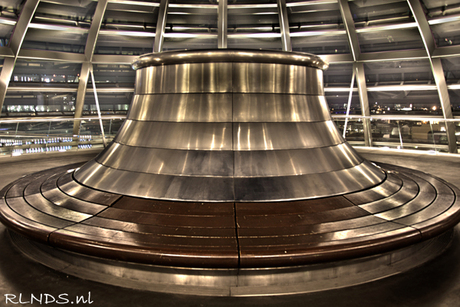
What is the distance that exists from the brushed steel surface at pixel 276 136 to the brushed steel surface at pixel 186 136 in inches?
5.1

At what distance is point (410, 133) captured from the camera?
29.8 ft

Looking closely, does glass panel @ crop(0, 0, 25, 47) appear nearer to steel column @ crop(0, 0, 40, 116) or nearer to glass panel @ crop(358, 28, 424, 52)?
steel column @ crop(0, 0, 40, 116)

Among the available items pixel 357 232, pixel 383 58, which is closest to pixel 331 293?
pixel 357 232

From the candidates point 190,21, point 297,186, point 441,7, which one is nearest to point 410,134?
point 441,7

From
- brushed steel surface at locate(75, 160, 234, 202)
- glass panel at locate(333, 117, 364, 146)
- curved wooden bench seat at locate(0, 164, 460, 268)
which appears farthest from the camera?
glass panel at locate(333, 117, 364, 146)

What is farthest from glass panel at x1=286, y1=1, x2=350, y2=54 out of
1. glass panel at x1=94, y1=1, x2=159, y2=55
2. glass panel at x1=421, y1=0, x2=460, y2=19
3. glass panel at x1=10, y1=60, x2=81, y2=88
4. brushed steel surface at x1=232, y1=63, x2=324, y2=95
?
brushed steel surface at x1=232, y1=63, x2=324, y2=95

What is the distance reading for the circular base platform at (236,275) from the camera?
7.21 feet

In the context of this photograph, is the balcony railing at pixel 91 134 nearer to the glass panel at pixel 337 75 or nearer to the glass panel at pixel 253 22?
the glass panel at pixel 337 75

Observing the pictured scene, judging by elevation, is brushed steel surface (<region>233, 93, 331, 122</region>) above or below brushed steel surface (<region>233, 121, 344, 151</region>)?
above

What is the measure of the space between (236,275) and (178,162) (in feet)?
5.07

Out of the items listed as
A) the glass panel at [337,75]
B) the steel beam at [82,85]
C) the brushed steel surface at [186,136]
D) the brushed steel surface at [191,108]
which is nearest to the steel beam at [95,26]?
the steel beam at [82,85]

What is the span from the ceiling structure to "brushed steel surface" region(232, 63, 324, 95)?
6.97m

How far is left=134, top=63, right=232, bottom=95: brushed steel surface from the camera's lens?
3684mm

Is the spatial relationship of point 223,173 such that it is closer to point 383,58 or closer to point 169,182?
point 169,182
